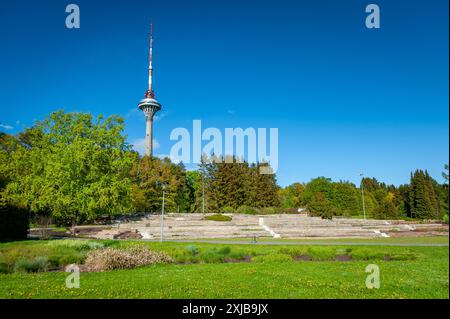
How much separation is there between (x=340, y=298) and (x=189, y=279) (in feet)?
17.9

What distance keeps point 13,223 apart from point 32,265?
1696 centimetres

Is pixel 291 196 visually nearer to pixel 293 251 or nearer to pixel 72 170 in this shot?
pixel 72 170

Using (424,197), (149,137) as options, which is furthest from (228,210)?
(424,197)

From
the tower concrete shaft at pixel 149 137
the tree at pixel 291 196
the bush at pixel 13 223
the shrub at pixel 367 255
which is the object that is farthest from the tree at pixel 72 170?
the tree at pixel 291 196

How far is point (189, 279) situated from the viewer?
11742 mm

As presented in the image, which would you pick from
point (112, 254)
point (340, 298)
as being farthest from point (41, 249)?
point (340, 298)

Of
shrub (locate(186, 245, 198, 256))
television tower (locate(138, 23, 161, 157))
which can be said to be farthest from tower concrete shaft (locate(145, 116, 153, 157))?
shrub (locate(186, 245, 198, 256))

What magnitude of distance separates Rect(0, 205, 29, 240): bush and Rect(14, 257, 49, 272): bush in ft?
53.3

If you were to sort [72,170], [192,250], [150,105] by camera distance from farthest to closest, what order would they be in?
[150,105] → [72,170] → [192,250]

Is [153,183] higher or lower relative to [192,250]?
higher

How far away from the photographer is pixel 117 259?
1553 centimetres

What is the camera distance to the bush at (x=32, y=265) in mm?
14844

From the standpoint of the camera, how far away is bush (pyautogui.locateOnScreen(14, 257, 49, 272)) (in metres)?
14.8
